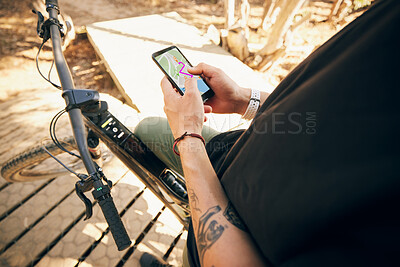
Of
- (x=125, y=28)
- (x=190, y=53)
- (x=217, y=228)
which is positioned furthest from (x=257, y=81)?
(x=125, y=28)

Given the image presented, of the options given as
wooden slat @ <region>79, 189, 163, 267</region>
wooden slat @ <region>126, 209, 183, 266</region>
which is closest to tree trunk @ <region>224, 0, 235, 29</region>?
wooden slat @ <region>79, 189, 163, 267</region>

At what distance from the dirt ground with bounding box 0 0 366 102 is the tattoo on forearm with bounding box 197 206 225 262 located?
3.28 metres

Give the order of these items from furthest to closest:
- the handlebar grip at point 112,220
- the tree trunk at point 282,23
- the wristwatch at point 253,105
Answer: the tree trunk at point 282,23 → the wristwatch at point 253,105 → the handlebar grip at point 112,220

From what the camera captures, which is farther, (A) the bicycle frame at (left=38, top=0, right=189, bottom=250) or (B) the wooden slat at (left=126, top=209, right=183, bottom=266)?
(B) the wooden slat at (left=126, top=209, right=183, bottom=266)

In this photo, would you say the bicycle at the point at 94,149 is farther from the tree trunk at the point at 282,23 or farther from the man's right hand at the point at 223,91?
the tree trunk at the point at 282,23

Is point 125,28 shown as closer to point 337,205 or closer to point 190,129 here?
point 190,129

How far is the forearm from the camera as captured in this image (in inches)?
21.0

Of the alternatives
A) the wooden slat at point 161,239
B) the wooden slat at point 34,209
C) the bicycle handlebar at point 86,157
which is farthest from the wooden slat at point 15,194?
the bicycle handlebar at point 86,157

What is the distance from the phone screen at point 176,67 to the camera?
1.12 meters

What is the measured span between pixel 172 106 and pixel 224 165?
0.43 m

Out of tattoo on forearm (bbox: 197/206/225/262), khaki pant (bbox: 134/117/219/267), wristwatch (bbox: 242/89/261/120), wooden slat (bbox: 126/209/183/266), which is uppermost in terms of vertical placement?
wristwatch (bbox: 242/89/261/120)

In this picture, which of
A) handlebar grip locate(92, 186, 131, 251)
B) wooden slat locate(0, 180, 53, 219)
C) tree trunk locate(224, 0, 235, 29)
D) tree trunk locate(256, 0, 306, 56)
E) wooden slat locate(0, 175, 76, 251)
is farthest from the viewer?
tree trunk locate(224, 0, 235, 29)

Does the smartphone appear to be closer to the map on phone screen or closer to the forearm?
the map on phone screen

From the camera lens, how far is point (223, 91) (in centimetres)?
123
